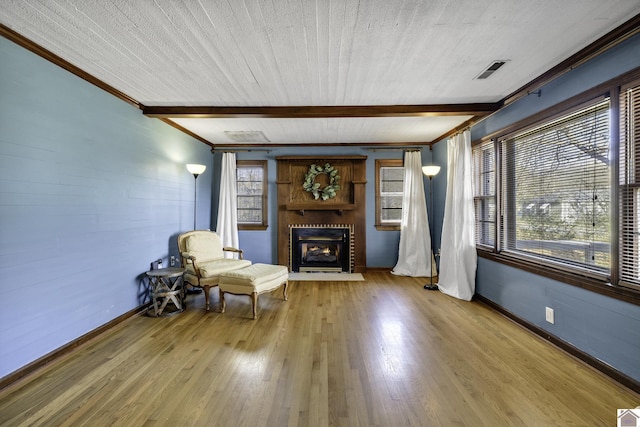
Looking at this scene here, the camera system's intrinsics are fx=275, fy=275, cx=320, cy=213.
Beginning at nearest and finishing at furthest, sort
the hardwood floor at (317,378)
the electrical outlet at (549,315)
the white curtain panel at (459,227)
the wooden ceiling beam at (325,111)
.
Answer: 1. the hardwood floor at (317,378)
2. the electrical outlet at (549,315)
3. the wooden ceiling beam at (325,111)
4. the white curtain panel at (459,227)

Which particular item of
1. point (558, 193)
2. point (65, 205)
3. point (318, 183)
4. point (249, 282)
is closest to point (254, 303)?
point (249, 282)

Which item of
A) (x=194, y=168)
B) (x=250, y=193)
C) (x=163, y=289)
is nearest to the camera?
(x=163, y=289)

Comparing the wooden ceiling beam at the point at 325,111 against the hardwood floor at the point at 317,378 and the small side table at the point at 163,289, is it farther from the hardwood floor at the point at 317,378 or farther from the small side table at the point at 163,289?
the hardwood floor at the point at 317,378

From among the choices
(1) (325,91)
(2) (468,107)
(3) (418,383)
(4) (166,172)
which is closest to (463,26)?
(1) (325,91)

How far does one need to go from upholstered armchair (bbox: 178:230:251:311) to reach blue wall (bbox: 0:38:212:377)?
0.39m

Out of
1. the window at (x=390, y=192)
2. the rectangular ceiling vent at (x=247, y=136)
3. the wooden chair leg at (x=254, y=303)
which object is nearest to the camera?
the wooden chair leg at (x=254, y=303)

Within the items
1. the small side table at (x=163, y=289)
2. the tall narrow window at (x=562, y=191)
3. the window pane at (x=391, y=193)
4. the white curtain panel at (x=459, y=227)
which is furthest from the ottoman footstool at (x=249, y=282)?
the tall narrow window at (x=562, y=191)

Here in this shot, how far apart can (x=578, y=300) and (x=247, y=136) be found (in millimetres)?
4678

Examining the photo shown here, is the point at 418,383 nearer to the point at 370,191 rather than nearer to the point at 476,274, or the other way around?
the point at 476,274

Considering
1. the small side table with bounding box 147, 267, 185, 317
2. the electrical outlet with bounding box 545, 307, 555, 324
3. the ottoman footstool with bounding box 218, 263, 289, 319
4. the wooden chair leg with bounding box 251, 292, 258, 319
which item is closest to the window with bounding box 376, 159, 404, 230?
the ottoman footstool with bounding box 218, 263, 289, 319

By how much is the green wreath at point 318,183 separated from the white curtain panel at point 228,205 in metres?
1.38

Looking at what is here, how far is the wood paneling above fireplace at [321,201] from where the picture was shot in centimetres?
533

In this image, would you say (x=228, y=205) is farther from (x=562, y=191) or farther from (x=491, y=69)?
(x=562, y=191)

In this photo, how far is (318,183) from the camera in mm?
A: 5312
